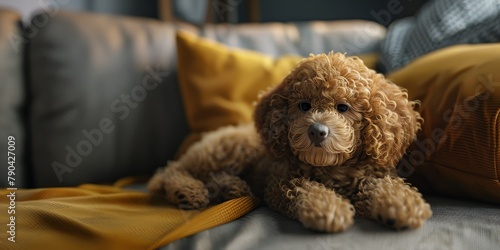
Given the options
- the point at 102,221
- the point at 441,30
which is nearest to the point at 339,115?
the point at 102,221

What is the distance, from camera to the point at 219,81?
1.47 m

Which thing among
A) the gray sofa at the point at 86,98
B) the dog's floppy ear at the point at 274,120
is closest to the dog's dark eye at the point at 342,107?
the dog's floppy ear at the point at 274,120

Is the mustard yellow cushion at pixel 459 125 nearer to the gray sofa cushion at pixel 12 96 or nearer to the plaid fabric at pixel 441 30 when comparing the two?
the plaid fabric at pixel 441 30

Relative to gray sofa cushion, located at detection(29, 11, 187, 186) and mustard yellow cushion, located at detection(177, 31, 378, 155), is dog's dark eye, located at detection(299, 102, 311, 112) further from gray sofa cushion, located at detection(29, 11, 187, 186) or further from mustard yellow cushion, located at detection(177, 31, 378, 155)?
gray sofa cushion, located at detection(29, 11, 187, 186)

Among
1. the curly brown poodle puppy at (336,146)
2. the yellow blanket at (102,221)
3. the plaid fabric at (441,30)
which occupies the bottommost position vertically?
the yellow blanket at (102,221)

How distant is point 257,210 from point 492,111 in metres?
0.52

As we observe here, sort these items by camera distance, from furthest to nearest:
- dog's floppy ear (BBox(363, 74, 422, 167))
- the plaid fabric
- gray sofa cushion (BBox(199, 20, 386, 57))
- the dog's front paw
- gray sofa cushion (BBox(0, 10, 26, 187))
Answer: gray sofa cushion (BBox(199, 20, 386, 57)) < gray sofa cushion (BBox(0, 10, 26, 187)) < the plaid fabric < dog's floppy ear (BBox(363, 74, 422, 167)) < the dog's front paw

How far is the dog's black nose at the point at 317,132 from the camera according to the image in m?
0.88

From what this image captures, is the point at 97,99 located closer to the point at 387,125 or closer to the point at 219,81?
the point at 219,81

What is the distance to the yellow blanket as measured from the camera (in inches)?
33.9

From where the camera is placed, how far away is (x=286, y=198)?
3.20ft

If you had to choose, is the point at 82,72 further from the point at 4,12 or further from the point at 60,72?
the point at 4,12

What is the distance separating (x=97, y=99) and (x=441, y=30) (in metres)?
1.07

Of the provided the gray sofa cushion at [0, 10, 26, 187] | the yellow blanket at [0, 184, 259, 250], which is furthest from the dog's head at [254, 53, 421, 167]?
the gray sofa cushion at [0, 10, 26, 187]
